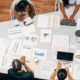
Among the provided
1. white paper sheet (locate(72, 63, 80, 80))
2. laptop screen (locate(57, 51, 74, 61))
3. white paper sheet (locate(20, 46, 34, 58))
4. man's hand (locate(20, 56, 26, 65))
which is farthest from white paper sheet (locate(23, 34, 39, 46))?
white paper sheet (locate(72, 63, 80, 80))

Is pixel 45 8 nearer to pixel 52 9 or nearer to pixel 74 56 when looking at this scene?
pixel 52 9

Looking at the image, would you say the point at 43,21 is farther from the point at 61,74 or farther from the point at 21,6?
the point at 61,74

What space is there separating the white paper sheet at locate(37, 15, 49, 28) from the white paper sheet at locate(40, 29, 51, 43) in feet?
0.19

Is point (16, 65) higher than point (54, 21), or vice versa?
point (54, 21)

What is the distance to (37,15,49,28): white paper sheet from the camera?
3467 millimetres

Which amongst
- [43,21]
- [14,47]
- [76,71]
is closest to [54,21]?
[43,21]

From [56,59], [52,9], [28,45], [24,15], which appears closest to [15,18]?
[24,15]

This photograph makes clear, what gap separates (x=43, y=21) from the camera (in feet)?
11.5

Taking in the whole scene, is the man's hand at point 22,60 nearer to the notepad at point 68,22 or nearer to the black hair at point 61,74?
the black hair at point 61,74

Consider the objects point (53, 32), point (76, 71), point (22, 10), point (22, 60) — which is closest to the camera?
point (76, 71)

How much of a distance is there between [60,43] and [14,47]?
437 millimetres

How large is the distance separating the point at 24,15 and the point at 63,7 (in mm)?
386

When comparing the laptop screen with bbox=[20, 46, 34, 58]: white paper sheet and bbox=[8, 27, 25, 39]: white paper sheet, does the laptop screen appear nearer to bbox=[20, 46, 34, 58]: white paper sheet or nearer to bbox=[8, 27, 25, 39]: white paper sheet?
bbox=[20, 46, 34, 58]: white paper sheet

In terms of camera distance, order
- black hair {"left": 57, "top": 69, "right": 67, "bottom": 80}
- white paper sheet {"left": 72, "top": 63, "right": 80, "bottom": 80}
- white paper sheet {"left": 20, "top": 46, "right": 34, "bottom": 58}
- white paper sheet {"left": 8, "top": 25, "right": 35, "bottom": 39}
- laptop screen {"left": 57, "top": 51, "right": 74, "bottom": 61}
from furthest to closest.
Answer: white paper sheet {"left": 8, "top": 25, "right": 35, "bottom": 39}, white paper sheet {"left": 20, "top": 46, "right": 34, "bottom": 58}, laptop screen {"left": 57, "top": 51, "right": 74, "bottom": 61}, white paper sheet {"left": 72, "top": 63, "right": 80, "bottom": 80}, black hair {"left": 57, "top": 69, "right": 67, "bottom": 80}
